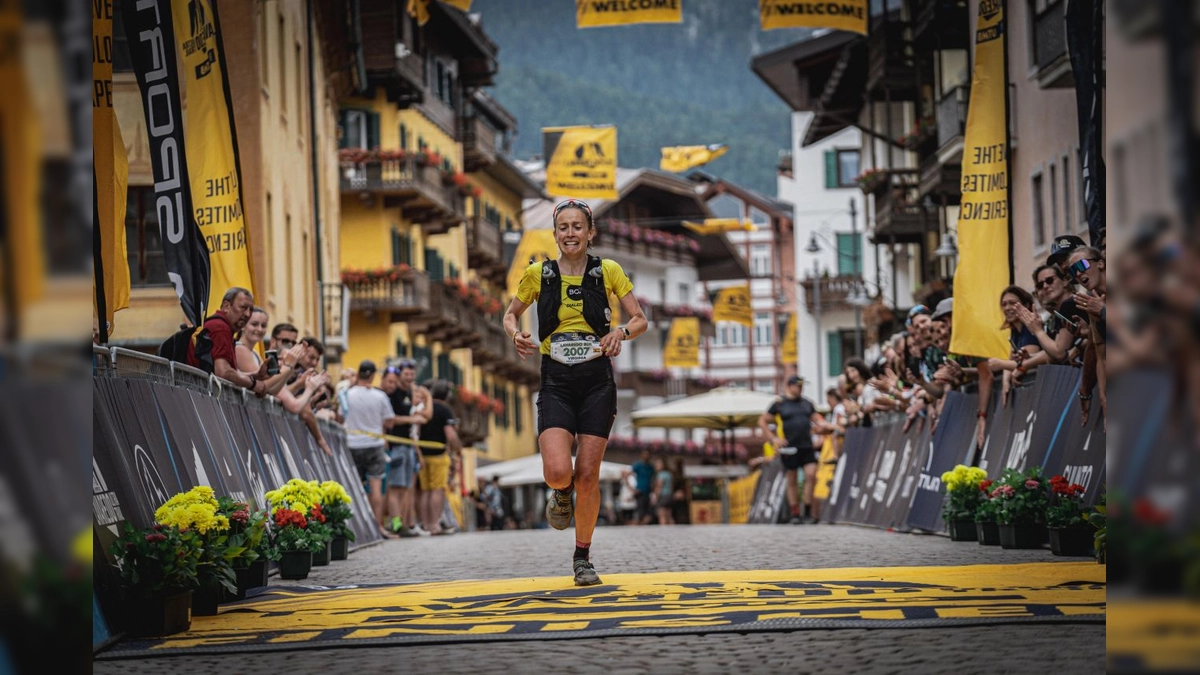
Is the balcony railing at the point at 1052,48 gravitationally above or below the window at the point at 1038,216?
above

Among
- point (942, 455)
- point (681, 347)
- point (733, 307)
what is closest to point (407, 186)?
point (733, 307)

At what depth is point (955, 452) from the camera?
61.9 ft

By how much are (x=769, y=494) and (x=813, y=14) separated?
34.0 ft

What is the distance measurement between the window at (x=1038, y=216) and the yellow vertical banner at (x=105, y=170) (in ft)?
90.5

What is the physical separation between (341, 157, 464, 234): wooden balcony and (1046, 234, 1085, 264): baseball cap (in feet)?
151

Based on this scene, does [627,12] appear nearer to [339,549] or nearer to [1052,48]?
[339,549]

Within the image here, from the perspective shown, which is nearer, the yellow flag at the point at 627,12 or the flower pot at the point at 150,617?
the flower pot at the point at 150,617

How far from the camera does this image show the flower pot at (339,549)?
16.8 meters

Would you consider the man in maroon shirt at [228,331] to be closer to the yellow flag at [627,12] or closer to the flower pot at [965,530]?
the flower pot at [965,530]

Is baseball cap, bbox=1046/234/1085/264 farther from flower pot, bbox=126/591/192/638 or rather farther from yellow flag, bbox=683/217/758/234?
yellow flag, bbox=683/217/758/234

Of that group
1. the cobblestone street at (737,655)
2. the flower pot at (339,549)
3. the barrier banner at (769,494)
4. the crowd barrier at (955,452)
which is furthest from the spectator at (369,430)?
the cobblestone street at (737,655)

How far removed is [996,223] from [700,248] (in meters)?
95.7

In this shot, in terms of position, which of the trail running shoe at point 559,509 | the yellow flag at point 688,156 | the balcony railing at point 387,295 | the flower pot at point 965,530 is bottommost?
the flower pot at point 965,530

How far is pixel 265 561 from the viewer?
1236cm
